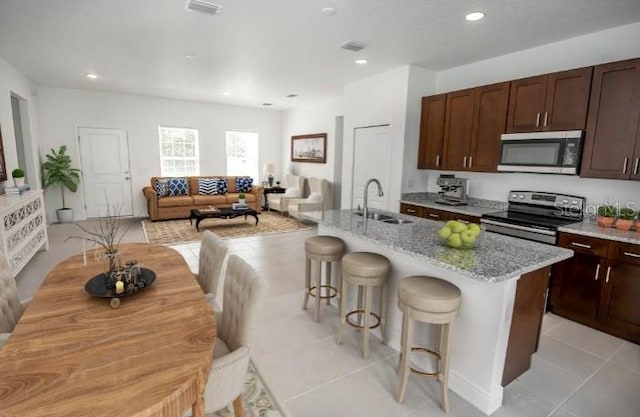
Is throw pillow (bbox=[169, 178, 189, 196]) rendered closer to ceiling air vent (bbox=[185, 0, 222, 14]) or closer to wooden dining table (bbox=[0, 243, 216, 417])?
ceiling air vent (bbox=[185, 0, 222, 14])

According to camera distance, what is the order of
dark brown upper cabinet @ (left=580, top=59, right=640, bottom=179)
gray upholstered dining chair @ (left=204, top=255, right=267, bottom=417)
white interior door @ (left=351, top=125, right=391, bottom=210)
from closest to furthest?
gray upholstered dining chair @ (left=204, top=255, right=267, bottom=417) < dark brown upper cabinet @ (left=580, top=59, right=640, bottom=179) < white interior door @ (left=351, top=125, right=391, bottom=210)

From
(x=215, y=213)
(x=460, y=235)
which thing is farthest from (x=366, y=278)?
(x=215, y=213)

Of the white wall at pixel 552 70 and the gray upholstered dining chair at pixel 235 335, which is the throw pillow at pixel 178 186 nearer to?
the white wall at pixel 552 70

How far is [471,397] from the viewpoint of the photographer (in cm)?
199

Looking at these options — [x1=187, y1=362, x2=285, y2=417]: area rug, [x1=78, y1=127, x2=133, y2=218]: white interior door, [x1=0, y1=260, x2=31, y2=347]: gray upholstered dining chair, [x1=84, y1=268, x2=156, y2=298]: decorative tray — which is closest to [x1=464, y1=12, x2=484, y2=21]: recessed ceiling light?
[x1=84, y1=268, x2=156, y2=298]: decorative tray

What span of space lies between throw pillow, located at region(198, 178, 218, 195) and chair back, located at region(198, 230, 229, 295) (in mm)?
5500

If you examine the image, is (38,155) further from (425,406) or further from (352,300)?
(425,406)

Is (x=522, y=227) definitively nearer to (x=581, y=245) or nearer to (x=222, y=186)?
(x=581, y=245)

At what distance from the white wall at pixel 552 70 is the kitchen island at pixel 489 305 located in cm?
171

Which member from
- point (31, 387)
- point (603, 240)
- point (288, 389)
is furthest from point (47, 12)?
point (603, 240)

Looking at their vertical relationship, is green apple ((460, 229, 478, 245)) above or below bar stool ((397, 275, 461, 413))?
above

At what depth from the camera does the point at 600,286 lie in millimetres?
2777

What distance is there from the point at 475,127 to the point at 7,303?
440 cm

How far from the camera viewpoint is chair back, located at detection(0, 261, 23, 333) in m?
1.69
